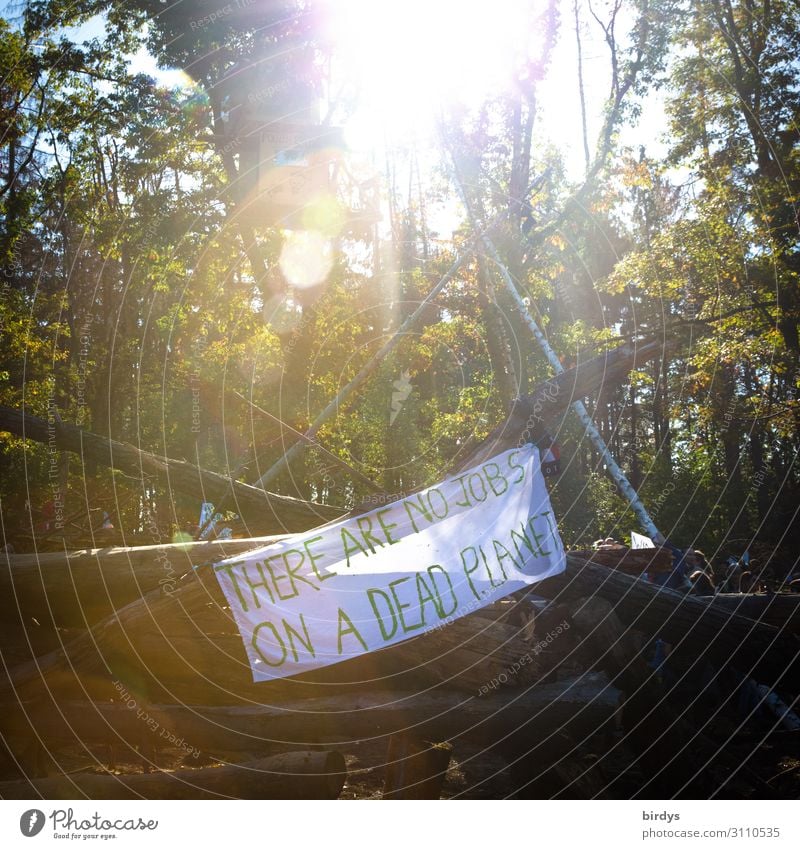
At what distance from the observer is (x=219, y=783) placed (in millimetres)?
6270

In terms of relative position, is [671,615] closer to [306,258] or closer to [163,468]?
[163,468]

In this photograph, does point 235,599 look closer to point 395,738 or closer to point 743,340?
point 395,738

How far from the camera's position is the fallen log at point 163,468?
426 inches

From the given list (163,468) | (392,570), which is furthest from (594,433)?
(392,570)

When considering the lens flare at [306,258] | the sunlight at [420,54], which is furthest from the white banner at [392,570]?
the lens flare at [306,258]

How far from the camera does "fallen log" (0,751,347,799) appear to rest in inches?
235

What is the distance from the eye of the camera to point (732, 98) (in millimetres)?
19500

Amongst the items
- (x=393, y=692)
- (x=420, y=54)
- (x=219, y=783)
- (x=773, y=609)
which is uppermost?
(x=420, y=54)

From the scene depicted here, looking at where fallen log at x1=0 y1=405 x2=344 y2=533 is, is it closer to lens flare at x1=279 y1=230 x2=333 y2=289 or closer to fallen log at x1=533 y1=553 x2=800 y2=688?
fallen log at x1=533 y1=553 x2=800 y2=688

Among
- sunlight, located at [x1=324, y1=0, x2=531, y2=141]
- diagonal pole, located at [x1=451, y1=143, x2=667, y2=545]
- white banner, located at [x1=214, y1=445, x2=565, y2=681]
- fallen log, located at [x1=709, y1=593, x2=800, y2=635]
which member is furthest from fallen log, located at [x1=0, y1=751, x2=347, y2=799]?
diagonal pole, located at [x1=451, y1=143, x2=667, y2=545]

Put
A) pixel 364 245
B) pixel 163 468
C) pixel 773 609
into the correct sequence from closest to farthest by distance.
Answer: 1. pixel 773 609
2. pixel 163 468
3. pixel 364 245

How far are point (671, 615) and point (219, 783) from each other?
18.8 feet

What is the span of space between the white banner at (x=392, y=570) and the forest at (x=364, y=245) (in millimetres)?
2492

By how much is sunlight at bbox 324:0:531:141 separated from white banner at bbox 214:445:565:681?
8333mm
